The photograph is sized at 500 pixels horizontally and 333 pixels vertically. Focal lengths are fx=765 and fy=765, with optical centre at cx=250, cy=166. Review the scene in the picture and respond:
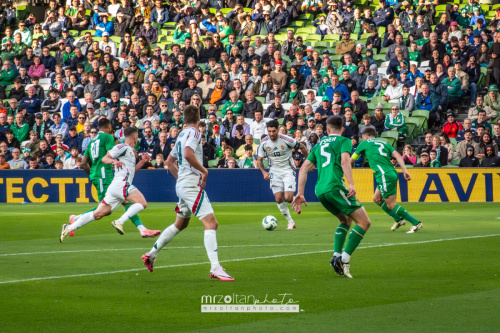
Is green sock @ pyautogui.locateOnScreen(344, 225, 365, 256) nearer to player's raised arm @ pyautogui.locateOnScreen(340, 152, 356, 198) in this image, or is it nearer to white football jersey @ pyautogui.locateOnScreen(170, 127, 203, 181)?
player's raised arm @ pyautogui.locateOnScreen(340, 152, 356, 198)

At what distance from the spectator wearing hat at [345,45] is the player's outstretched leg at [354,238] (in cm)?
1802

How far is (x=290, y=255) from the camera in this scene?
435 inches

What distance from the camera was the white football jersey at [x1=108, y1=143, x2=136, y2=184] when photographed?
13758 millimetres

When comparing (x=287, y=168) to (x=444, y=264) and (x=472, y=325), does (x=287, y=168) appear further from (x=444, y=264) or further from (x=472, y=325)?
(x=472, y=325)

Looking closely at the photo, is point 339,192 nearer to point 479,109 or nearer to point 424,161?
point 424,161

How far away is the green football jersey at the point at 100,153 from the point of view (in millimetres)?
14234

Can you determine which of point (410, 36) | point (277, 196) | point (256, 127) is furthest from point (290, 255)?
point (410, 36)

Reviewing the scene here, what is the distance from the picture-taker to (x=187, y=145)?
8.74 m

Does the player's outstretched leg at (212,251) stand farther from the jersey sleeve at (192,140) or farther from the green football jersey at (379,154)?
the green football jersey at (379,154)

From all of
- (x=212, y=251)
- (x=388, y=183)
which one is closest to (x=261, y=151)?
(x=388, y=183)

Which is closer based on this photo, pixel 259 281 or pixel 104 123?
pixel 259 281

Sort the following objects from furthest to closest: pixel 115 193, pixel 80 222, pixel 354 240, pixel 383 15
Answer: pixel 383 15, pixel 115 193, pixel 80 222, pixel 354 240

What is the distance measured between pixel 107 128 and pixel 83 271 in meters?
5.20

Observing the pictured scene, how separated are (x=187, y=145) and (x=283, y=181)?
24.3 ft
